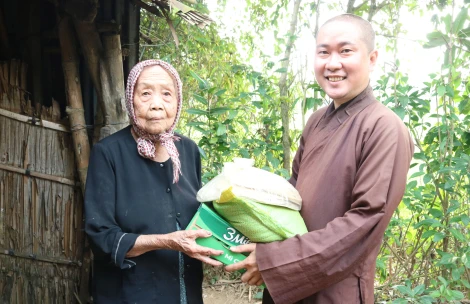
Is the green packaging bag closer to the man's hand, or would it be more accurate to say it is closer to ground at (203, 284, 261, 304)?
the man's hand

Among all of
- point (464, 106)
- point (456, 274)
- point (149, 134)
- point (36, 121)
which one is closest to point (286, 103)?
point (464, 106)

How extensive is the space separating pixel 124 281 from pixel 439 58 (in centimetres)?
302

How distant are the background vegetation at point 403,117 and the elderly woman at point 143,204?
0.96 meters

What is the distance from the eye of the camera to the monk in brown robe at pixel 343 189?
5.24ft

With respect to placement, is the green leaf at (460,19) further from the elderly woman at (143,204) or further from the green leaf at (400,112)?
the elderly woman at (143,204)

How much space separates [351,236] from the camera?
158 cm

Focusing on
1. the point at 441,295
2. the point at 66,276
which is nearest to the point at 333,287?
the point at 441,295

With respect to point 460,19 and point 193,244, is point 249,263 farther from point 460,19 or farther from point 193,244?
point 460,19

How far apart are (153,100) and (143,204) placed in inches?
17.4

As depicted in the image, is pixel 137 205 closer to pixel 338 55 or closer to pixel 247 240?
pixel 247 240

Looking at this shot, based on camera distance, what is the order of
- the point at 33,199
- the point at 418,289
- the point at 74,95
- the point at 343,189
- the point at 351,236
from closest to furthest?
1. the point at 351,236
2. the point at 343,189
3. the point at 418,289
4. the point at 74,95
5. the point at 33,199

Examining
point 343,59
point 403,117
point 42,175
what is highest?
point 343,59

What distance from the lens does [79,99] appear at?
9.54 ft

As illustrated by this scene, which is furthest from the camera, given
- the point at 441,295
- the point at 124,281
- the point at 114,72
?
the point at 441,295
